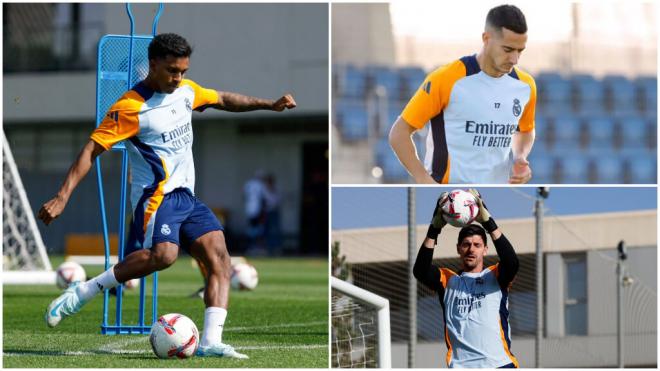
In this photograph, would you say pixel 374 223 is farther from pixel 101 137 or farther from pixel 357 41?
pixel 357 41

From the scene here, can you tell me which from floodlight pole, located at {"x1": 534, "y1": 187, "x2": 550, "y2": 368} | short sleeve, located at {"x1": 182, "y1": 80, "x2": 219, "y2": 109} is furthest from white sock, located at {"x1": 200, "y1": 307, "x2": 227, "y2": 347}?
→ floodlight pole, located at {"x1": 534, "y1": 187, "x2": 550, "y2": 368}

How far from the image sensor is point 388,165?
782 inches

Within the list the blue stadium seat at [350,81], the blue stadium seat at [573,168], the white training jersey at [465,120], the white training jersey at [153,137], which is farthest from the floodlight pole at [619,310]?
the blue stadium seat at [350,81]

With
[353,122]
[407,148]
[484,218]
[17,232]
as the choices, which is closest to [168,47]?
[407,148]

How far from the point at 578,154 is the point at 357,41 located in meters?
4.42

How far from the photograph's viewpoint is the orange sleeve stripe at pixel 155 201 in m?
6.04

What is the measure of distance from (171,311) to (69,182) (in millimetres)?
3477

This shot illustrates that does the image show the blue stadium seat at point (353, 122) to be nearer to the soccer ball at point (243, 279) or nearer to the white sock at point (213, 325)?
the soccer ball at point (243, 279)

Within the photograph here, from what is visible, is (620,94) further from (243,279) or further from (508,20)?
(508,20)

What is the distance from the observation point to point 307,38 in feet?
81.1

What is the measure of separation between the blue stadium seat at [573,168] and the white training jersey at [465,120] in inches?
581

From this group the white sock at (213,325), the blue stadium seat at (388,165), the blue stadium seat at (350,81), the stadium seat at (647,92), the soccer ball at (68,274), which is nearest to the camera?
the white sock at (213,325)

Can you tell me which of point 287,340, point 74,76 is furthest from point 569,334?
point 74,76

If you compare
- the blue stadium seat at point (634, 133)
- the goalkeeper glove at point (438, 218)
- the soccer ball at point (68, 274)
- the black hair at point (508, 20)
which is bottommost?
the soccer ball at point (68, 274)
